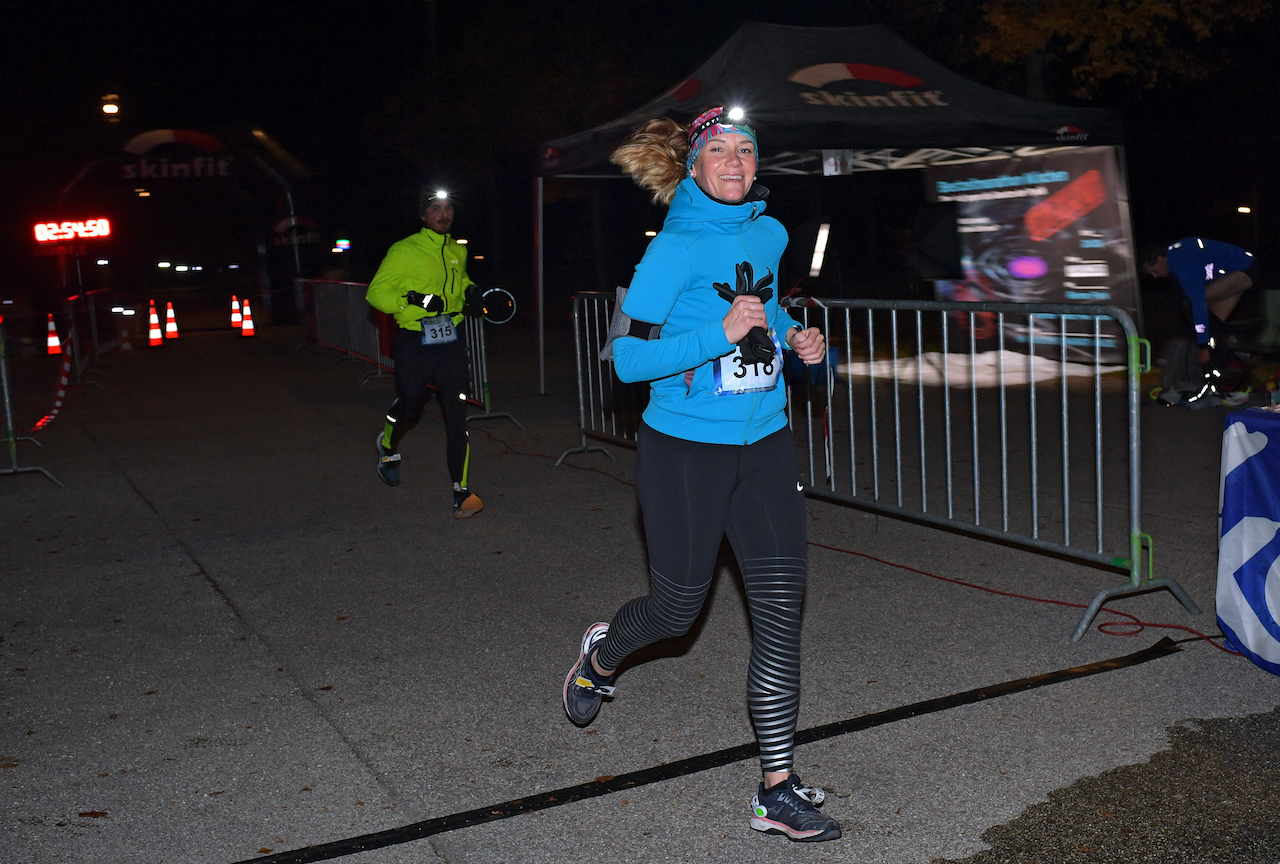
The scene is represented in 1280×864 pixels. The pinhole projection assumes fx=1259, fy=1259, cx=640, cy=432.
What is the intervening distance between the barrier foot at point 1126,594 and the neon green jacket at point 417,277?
456cm

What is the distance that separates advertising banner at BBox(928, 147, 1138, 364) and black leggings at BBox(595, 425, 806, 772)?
10041 millimetres

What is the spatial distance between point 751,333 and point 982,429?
7460 millimetres

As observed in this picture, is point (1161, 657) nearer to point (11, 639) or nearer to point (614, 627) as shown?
point (614, 627)

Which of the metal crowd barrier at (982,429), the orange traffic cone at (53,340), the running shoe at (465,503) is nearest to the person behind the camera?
the metal crowd barrier at (982,429)

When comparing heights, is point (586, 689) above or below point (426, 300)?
below

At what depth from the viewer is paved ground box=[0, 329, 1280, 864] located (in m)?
3.73

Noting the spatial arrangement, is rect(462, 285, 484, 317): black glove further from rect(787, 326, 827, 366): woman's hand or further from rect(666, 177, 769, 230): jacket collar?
rect(787, 326, 827, 366): woman's hand

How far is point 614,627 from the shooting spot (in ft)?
13.7

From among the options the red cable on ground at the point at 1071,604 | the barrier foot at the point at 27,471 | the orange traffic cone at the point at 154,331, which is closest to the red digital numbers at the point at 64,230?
the orange traffic cone at the point at 154,331

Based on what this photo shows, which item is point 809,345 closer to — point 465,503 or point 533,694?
point 533,694

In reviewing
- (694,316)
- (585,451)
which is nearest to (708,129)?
(694,316)

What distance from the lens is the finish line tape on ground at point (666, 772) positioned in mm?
3682

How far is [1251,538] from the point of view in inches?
191

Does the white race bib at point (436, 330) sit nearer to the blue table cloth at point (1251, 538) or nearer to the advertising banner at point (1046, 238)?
the blue table cloth at point (1251, 538)
